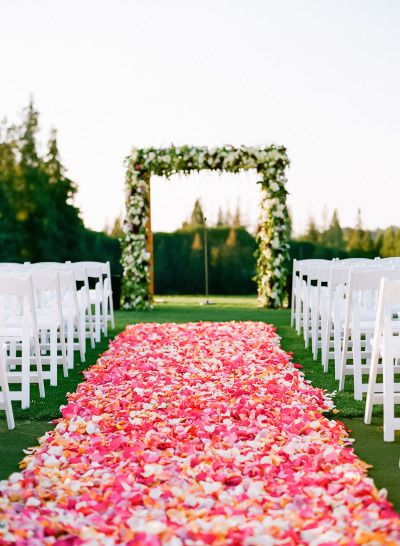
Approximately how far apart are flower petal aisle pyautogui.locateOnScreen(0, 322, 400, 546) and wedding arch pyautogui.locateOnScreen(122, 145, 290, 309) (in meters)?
7.64

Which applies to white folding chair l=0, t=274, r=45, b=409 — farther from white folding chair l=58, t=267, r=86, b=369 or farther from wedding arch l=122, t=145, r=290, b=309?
wedding arch l=122, t=145, r=290, b=309

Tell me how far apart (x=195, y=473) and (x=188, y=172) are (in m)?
10.3

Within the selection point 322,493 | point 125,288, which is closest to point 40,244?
→ point 125,288

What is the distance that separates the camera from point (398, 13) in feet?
40.4

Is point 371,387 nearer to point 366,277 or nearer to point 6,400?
point 366,277

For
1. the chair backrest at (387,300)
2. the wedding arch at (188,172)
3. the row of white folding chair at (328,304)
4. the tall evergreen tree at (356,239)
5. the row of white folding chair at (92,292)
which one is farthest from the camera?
the tall evergreen tree at (356,239)

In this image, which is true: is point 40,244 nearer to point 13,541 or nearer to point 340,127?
point 340,127

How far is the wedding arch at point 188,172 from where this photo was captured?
1268cm

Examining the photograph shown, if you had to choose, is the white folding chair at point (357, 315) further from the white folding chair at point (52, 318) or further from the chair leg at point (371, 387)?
the white folding chair at point (52, 318)

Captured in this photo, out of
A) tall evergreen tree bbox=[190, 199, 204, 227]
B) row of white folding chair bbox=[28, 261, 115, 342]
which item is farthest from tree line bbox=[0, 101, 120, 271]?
row of white folding chair bbox=[28, 261, 115, 342]

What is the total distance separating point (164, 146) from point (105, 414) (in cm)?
902

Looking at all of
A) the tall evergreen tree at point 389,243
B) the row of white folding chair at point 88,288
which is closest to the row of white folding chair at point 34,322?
the row of white folding chair at point 88,288

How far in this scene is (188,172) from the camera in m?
13.0

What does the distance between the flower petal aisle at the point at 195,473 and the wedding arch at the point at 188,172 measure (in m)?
7.64
